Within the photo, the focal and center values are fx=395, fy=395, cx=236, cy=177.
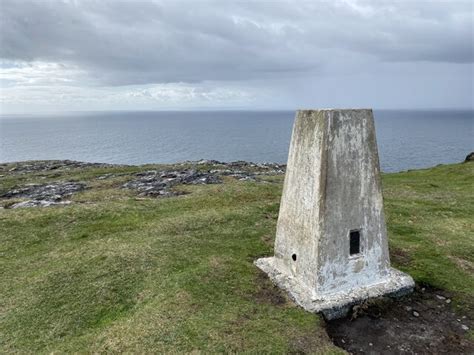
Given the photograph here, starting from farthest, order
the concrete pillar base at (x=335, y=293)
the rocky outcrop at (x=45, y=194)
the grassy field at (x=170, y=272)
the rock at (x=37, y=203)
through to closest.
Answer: the rocky outcrop at (x=45, y=194)
the rock at (x=37, y=203)
the concrete pillar base at (x=335, y=293)
the grassy field at (x=170, y=272)

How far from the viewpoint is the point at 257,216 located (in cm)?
2403

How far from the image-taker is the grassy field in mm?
12094

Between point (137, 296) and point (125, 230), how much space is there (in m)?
8.04

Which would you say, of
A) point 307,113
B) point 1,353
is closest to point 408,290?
point 307,113

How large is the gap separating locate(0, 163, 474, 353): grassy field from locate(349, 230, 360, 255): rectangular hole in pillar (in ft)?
9.36

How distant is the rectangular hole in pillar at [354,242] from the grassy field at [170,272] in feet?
9.36

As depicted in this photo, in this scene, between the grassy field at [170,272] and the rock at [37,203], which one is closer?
the grassy field at [170,272]

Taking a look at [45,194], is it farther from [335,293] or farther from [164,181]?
[335,293]

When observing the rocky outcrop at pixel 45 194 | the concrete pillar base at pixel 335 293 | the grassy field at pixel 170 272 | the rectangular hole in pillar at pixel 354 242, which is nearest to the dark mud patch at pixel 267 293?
the grassy field at pixel 170 272

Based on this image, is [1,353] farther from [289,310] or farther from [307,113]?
[307,113]

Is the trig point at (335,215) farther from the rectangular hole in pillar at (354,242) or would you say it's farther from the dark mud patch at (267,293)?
the dark mud patch at (267,293)

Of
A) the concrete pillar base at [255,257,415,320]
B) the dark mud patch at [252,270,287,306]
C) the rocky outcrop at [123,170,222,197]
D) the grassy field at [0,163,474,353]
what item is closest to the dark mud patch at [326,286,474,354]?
the concrete pillar base at [255,257,415,320]

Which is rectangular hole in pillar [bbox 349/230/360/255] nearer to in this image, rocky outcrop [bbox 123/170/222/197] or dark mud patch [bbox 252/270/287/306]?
dark mud patch [bbox 252/270/287/306]

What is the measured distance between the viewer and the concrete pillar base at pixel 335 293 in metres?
13.4
